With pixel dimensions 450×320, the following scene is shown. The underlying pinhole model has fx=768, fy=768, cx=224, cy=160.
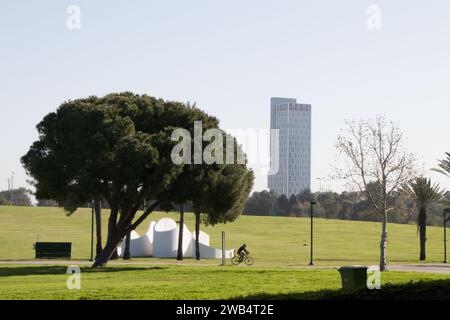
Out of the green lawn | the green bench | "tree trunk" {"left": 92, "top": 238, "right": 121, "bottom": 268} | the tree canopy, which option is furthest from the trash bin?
the green bench

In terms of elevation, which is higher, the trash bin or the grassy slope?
the trash bin

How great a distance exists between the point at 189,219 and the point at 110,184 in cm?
6972

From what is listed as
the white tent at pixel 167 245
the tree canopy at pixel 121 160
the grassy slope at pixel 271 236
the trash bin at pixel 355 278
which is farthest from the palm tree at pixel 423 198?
the trash bin at pixel 355 278

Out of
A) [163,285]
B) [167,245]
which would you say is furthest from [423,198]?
[163,285]

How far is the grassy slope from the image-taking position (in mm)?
73875

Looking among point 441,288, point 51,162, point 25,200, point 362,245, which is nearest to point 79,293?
point 441,288

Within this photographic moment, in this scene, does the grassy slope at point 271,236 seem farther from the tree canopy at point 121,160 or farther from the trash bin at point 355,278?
the trash bin at point 355,278

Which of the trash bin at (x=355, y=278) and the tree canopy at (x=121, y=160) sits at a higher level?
the tree canopy at (x=121, y=160)

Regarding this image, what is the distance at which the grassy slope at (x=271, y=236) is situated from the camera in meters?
73.9

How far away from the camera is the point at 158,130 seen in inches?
1767

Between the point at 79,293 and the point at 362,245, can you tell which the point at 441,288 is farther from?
the point at 362,245

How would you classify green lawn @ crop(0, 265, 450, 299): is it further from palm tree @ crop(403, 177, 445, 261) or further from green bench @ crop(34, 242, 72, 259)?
palm tree @ crop(403, 177, 445, 261)

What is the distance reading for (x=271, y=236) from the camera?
10019 centimetres

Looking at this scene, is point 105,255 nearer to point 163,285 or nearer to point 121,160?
point 121,160
